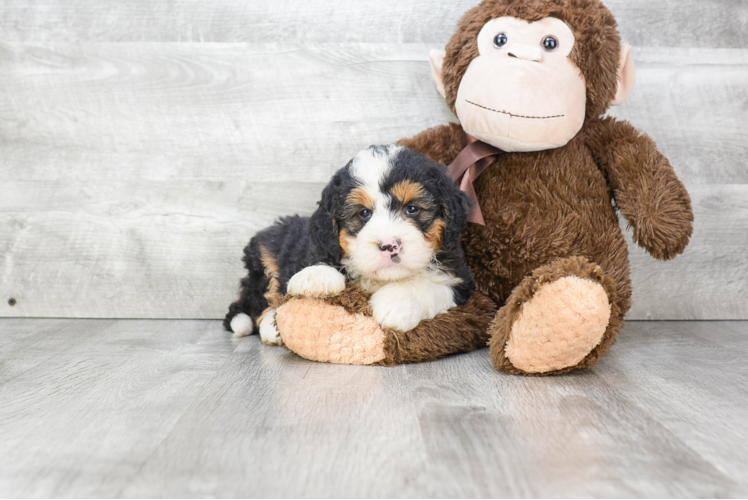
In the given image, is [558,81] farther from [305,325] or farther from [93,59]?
[93,59]

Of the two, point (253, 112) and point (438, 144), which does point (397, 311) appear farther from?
point (253, 112)

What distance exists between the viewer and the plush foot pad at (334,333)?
1.88 metres

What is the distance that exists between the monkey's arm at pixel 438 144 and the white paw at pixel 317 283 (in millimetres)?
614

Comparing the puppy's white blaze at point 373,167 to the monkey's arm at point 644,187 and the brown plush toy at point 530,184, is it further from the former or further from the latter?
the monkey's arm at point 644,187

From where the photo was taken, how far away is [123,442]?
129cm

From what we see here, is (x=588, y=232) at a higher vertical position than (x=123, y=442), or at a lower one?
higher

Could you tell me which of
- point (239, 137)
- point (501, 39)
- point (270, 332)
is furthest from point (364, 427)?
point (239, 137)

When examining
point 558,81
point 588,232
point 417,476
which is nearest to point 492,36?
point 558,81

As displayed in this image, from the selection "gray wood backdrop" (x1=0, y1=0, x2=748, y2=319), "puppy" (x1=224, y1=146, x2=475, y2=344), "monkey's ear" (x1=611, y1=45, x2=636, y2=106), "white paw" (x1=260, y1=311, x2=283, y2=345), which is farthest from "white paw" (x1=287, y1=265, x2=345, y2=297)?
"monkey's ear" (x1=611, y1=45, x2=636, y2=106)

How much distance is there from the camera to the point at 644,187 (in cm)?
201

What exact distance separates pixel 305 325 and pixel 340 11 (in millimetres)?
1392

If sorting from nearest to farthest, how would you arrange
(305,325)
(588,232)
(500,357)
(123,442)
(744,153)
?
1. (123,442)
2. (500,357)
3. (305,325)
4. (588,232)
5. (744,153)

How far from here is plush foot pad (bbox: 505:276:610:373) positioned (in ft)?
5.48

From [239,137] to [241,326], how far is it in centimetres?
79
